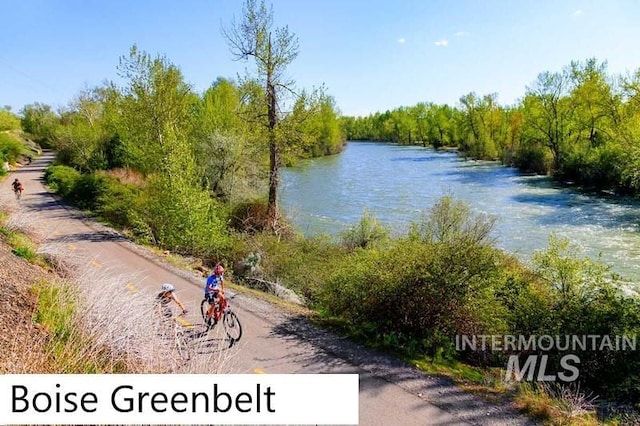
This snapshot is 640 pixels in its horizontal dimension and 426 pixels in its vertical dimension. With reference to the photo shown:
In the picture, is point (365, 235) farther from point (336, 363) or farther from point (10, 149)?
point (10, 149)

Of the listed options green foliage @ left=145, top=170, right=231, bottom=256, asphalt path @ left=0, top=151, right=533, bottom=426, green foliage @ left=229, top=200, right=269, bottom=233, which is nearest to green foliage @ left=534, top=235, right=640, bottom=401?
asphalt path @ left=0, top=151, right=533, bottom=426

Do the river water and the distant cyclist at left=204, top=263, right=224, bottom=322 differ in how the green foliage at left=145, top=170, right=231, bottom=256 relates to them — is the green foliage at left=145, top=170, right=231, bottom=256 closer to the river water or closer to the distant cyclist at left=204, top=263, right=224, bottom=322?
the river water

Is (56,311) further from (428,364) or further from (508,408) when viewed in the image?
(508,408)

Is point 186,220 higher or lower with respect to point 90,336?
lower

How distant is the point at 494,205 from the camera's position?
33875 mm

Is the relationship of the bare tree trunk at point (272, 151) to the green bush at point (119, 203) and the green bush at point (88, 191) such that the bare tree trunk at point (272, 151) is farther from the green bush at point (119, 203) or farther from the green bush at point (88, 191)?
the green bush at point (88, 191)

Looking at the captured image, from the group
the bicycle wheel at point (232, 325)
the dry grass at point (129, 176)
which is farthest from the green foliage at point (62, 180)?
the bicycle wheel at point (232, 325)

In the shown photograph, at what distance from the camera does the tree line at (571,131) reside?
35625 millimetres

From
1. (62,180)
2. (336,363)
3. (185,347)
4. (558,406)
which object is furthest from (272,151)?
(62,180)

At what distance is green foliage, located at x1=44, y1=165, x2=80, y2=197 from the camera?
33.7 meters

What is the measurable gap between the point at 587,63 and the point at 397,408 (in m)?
51.6

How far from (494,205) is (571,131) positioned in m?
23.8

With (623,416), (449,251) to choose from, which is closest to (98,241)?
(449,251)

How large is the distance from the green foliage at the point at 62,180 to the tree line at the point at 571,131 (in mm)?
38380
